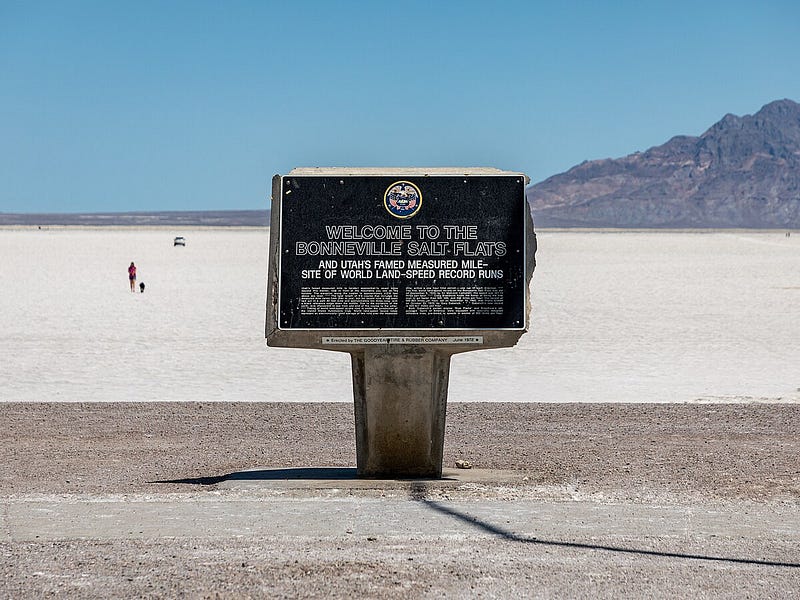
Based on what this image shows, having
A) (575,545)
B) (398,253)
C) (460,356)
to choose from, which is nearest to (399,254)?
(398,253)

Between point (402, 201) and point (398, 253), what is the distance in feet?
1.08

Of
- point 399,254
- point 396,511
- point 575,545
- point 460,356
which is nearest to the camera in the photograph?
point 575,545

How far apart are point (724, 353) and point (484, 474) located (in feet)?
40.9

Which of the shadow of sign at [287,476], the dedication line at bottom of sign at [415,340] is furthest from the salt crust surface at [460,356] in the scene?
the dedication line at bottom of sign at [415,340]

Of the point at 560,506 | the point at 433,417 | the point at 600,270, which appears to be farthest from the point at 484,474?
the point at 600,270

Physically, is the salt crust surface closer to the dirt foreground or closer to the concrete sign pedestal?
the dirt foreground

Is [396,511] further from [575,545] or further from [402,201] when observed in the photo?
[402,201]

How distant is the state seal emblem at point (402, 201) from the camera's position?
7.33 metres

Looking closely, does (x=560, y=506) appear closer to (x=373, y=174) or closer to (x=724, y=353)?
(x=373, y=174)

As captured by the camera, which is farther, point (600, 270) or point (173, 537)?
point (600, 270)

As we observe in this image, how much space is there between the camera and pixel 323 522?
5914 millimetres

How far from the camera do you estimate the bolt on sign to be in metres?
7.31

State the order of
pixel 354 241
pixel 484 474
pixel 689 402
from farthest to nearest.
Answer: pixel 689 402 < pixel 484 474 < pixel 354 241

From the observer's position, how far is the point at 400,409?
7.55 m
